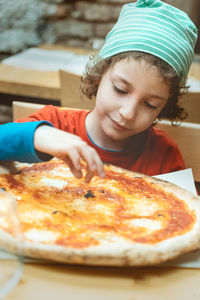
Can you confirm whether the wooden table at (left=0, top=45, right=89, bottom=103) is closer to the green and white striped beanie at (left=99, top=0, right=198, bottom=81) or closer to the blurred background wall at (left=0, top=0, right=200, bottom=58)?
the blurred background wall at (left=0, top=0, right=200, bottom=58)

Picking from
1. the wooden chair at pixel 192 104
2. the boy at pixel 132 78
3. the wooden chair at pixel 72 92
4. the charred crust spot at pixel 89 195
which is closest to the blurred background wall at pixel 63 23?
the wooden chair at pixel 72 92

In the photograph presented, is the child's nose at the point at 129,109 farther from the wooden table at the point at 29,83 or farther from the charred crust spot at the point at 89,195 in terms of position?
the wooden table at the point at 29,83

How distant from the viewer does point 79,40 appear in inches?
74.2

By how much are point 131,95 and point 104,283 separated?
0.30 metres

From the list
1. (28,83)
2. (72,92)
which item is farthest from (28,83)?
(72,92)

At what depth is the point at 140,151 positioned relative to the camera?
0.74m

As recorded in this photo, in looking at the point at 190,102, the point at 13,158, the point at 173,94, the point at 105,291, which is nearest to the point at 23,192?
the point at 13,158

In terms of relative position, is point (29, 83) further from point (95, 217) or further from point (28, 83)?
point (95, 217)

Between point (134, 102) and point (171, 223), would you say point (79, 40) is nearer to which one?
point (134, 102)

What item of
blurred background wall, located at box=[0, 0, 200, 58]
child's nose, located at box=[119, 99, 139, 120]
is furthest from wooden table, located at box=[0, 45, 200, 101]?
child's nose, located at box=[119, 99, 139, 120]

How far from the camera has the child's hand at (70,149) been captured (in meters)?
0.45

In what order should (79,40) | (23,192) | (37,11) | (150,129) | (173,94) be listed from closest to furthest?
(23,192)
(173,94)
(150,129)
(37,11)
(79,40)

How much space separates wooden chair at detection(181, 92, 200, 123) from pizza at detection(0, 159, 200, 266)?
0.94ft

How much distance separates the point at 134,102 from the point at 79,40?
1.46m
